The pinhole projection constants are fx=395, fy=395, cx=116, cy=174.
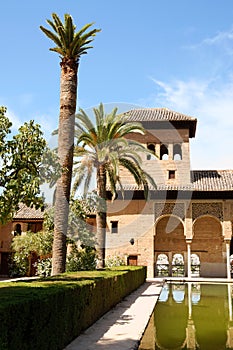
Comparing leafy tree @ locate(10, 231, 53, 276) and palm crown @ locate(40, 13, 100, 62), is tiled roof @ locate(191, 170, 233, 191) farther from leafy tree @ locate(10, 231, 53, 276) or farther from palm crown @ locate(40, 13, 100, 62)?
palm crown @ locate(40, 13, 100, 62)

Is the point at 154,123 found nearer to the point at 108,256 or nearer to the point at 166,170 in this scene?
the point at 166,170

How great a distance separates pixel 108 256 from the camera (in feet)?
91.0

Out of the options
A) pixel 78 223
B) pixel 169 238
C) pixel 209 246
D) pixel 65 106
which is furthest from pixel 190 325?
pixel 209 246

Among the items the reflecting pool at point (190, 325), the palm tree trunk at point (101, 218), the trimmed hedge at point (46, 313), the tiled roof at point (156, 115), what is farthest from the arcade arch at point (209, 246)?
the trimmed hedge at point (46, 313)

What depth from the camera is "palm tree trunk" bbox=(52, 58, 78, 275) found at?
491 inches

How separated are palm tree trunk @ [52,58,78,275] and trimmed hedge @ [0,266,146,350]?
2.47 metres

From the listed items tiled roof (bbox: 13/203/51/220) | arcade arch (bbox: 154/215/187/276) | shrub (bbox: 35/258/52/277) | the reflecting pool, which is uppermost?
tiled roof (bbox: 13/203/51/220)

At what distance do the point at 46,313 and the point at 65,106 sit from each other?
868cm

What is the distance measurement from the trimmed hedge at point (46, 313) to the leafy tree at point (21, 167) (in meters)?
2.06

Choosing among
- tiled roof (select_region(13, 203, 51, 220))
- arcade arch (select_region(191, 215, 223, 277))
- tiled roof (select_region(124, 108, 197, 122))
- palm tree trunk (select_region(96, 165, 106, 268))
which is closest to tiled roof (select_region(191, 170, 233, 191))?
arcade arch (select_region(191, 215, 223, 277))

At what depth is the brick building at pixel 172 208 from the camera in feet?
91.7

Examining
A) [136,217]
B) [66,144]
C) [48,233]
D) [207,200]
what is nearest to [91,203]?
[48,233]

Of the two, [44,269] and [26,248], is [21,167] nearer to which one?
[44,269]

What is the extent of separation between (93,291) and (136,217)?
1891 centimetres
